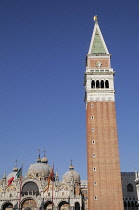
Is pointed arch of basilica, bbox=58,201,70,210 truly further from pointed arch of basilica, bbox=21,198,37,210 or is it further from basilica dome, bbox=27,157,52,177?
basilica dome, bbox=27,157,52,177

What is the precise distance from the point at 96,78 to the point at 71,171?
31.2 metres

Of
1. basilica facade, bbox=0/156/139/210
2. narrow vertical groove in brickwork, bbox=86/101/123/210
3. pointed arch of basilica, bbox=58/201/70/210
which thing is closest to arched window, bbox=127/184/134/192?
basilica facade, bbox=0/156/139/210

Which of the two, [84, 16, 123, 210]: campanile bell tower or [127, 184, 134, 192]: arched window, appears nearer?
[84, 16, 123, 210]: campanile bell tower

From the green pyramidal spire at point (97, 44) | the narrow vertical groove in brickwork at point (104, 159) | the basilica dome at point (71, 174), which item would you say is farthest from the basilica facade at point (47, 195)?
the green pyramidal spire at point (97, 44)

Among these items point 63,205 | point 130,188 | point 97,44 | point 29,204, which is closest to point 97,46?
point 97,44

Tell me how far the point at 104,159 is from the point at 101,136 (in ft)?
14.5

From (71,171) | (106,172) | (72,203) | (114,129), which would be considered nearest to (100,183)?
(106,172)

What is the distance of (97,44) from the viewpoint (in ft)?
202

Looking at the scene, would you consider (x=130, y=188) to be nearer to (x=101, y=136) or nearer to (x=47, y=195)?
(x=101, y=136)

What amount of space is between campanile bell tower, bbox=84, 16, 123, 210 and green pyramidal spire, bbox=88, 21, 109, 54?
22 centimetres

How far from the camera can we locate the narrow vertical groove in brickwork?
153 feet

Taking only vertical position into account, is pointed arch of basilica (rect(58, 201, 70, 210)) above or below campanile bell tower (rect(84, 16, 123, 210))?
below

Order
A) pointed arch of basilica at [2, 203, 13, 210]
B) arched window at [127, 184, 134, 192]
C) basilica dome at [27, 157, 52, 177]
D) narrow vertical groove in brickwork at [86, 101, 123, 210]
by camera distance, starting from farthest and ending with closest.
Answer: basilica dome at [27, 157, 52, 177] < pointed arch of basilica at [2, 203, 13, 210] < arched window at [127, 184, 134, 192] < narrow vertical groove in brickwork at [86, 101, 123, 210]

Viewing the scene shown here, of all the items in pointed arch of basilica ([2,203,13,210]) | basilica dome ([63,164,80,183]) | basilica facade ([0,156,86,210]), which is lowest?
pointed arch of basilica ([2,203,13,210])
